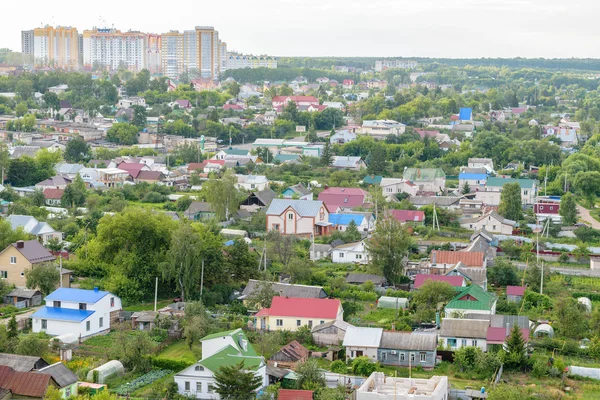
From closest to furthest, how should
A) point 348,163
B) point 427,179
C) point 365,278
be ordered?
point 365,278, point 427,179, point 348,163

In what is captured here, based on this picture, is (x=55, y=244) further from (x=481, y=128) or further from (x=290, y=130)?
(x=481, y=128)

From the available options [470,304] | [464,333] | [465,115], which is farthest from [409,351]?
[465,115]

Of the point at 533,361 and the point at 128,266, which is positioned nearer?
the point at 533,361

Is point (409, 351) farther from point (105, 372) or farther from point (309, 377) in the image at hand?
point (105, 372)

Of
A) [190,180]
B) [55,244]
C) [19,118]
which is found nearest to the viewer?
[55,244]

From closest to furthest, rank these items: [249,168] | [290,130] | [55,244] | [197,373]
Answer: [197,373]
[55,244]
[249,168]
[290,130]

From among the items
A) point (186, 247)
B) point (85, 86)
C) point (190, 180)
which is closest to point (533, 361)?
point (186, 247)

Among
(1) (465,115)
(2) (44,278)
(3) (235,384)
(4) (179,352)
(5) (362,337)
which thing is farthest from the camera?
(1) (465,115)
